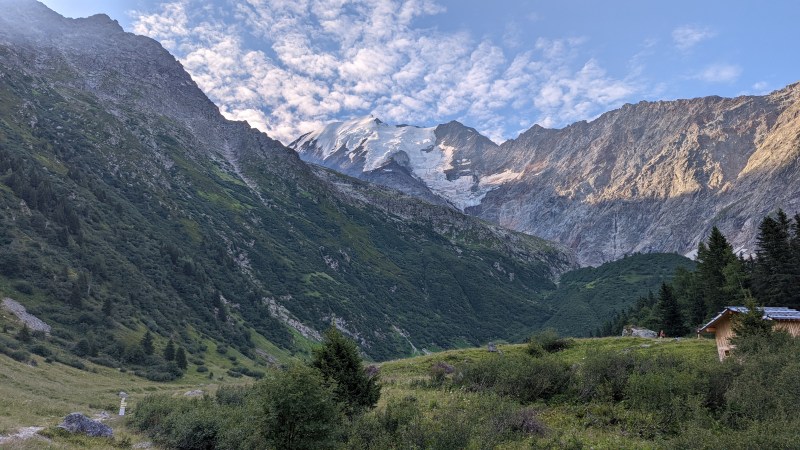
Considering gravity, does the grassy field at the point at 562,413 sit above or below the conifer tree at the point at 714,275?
below

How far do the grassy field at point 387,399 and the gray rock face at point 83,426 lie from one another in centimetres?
77

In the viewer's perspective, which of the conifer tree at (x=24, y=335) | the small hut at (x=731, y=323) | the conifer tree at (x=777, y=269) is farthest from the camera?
the conifer tree at (x=24, y=335)

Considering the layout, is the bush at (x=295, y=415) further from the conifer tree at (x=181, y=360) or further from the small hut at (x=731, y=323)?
the conifer tree at (x=181, y=360)

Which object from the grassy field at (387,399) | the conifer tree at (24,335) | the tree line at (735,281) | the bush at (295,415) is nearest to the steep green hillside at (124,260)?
the conifer tree at (24,335)

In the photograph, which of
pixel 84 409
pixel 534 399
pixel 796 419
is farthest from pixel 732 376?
pixel 84 409

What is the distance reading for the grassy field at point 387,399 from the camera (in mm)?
21297

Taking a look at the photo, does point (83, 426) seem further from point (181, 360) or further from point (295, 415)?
point (181, 360)

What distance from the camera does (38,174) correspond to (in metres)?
115

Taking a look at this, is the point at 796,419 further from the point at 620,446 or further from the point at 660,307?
the point at 660,307

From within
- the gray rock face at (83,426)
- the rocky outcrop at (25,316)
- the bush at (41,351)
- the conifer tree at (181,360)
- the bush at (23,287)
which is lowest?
the conifer tree at (181,360)

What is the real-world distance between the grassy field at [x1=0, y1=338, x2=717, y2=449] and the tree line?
21595 mm

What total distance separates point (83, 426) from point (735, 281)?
73.9 metres

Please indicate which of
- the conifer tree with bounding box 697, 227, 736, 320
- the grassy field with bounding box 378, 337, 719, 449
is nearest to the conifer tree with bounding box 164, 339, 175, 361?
the grassy field with bounding box 378, 337, 719, 449

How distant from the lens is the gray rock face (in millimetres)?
25541
